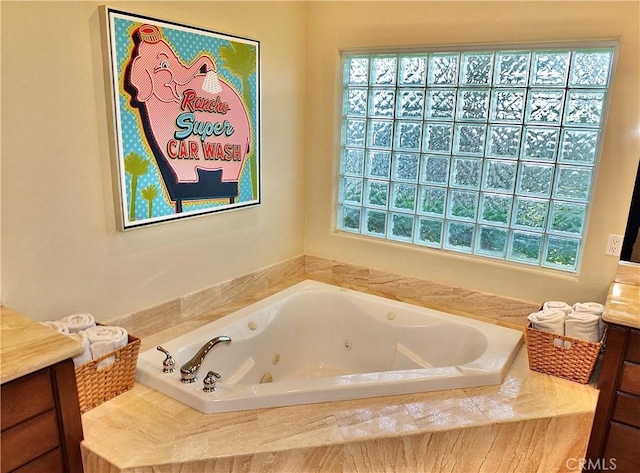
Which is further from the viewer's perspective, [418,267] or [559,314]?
[418,267]

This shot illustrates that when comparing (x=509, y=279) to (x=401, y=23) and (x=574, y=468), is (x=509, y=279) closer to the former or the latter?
(x=574, y=468)

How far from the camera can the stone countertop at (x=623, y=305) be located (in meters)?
1.72

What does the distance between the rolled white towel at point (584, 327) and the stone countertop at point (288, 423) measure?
0.20m

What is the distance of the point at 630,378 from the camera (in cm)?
173

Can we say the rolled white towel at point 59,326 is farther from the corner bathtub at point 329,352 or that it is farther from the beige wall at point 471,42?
the beige wall at point 471,42

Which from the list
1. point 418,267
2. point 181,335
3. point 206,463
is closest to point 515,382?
point 418,267

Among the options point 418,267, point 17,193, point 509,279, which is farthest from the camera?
point 418,267

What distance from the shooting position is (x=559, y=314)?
2.01m

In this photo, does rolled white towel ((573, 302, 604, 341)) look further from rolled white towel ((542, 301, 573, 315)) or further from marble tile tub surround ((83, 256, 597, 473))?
marble tile tub surround ((83, 256, 597, 473))

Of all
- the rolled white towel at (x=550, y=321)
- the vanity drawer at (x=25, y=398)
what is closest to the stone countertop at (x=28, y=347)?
the vanity drawer at (x=25, y=398)

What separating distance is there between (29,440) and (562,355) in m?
1.92

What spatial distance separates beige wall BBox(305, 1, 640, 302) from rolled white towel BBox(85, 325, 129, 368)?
1567 millimetres

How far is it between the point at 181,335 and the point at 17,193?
0.91 metres

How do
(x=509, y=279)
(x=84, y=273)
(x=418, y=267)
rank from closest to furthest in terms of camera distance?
(x=84, y=273) → (x=509, y=279) → (x=418, y=267)
